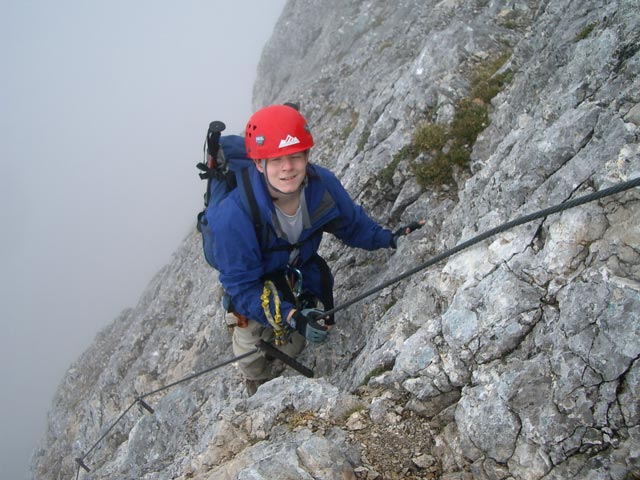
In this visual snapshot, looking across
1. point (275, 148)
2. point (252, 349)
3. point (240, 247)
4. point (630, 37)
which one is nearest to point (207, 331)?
point (252, 349)

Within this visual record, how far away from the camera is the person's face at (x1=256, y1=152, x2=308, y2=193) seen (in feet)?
19.2

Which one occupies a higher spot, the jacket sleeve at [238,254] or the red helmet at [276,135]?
the red helmet at [276,135]

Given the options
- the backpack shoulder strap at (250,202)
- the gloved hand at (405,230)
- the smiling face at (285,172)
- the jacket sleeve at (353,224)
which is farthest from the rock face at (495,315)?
the smiling face at (285,172)

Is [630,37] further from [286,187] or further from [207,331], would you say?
[207,331]

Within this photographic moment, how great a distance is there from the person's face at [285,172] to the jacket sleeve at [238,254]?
2.02ft

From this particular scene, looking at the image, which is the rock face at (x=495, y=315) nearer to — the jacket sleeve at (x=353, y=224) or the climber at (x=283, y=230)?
the jacket sleeve at (x=353, y=224)

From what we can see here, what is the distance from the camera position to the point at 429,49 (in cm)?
1138

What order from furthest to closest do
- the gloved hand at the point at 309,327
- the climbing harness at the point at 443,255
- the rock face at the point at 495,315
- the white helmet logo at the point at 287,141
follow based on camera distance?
1. the gloved hand at the point at 309,327
2. the white helmet logo at the point at 287,141
3. the climbing harness at the point at 443,255
4. the rock face at the point at 495,315

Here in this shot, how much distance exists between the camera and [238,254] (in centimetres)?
604

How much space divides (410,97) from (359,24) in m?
20.3

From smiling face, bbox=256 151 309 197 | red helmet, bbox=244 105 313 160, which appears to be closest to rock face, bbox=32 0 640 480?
smiling face, bbox=256 151 309 197

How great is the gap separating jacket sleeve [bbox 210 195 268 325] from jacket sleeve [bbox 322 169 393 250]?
5.28 ft

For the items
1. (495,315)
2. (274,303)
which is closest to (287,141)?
(274,303)

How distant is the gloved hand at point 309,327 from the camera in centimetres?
642
